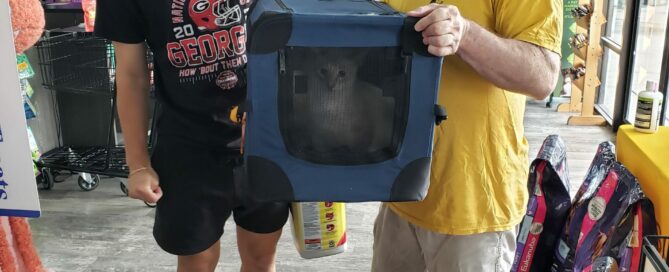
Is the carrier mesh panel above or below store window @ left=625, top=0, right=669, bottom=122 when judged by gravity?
above

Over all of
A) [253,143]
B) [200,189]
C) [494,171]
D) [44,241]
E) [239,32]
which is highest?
Result: [239,32]

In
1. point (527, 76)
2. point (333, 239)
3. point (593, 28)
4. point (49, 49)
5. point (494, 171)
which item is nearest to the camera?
point (527, 76)

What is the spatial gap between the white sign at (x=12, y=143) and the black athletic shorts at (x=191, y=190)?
431 mm

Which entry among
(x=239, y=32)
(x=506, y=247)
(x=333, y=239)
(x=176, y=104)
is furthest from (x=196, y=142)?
(x=506, y=247)

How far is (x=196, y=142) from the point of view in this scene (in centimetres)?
148

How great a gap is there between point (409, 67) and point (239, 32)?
522 millimetres

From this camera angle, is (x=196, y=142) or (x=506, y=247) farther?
(x=196, y=142)

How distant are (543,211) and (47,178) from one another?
8.35 ft

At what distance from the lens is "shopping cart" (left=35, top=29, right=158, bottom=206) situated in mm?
3061

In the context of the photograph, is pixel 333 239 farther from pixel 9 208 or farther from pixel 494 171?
pixel 9 208

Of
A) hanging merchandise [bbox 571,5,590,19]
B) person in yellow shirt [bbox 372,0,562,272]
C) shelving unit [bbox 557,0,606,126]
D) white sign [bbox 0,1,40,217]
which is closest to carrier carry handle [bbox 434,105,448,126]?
person in yellow shirt [bbox 372,0,562,272]

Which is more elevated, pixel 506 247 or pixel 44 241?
pixel 506 247

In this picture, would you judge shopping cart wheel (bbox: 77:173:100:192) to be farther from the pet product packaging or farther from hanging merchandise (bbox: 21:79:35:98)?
the pet product packaging

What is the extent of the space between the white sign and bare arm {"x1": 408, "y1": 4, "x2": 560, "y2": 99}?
0.63 metres
